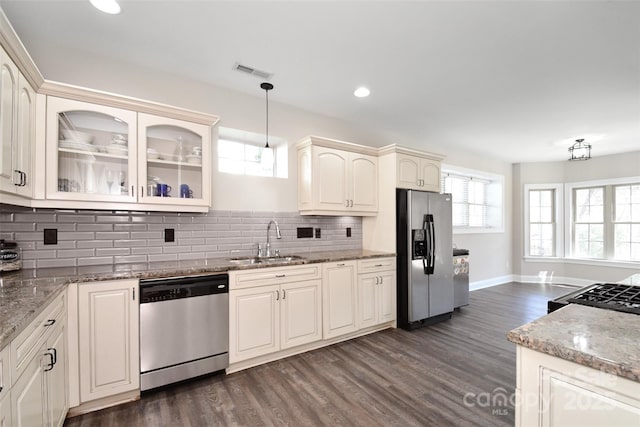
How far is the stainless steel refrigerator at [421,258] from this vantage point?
3.55m

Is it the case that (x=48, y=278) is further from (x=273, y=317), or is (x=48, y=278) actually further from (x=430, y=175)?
(x=430, y=175)

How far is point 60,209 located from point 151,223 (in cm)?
62

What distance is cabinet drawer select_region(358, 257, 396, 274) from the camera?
3.31 meters

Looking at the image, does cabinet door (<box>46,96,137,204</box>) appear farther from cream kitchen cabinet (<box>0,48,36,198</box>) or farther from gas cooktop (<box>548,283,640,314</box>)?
gas cooktop (<box>548,283,640,314</box>)

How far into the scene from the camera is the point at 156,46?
235cm

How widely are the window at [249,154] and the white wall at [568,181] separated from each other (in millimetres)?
5648

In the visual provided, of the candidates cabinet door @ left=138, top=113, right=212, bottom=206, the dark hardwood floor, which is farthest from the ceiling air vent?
the dark hardwood floor

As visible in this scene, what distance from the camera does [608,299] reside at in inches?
58.2

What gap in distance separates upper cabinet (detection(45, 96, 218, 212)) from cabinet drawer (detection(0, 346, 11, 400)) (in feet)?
4.55

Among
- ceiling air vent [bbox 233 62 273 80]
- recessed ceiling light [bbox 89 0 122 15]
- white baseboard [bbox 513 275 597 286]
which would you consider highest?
recessed ceiling light [bbox 89 0 122 15]

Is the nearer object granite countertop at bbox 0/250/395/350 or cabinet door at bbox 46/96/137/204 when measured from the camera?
granite countertop at bbox 0/250/395/350

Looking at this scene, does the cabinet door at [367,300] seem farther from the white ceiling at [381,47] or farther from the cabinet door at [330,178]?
the white ceiling at [381,47]

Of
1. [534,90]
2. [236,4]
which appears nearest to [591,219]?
[534,90]

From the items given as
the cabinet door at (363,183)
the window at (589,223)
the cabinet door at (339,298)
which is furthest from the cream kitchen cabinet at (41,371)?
the window at (589,223)
